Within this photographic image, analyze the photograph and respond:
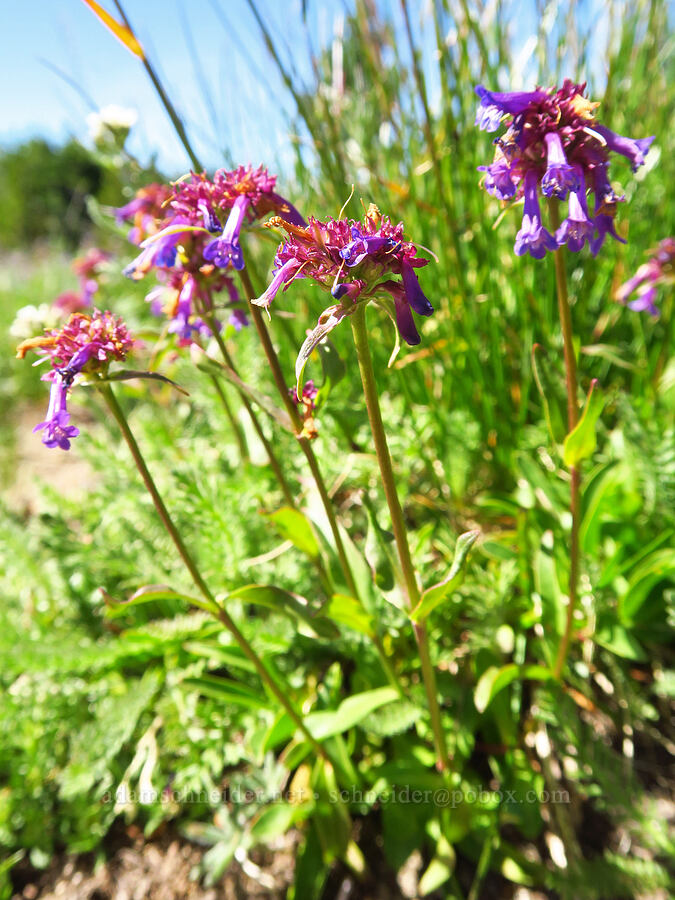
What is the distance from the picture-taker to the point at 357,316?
0.96m

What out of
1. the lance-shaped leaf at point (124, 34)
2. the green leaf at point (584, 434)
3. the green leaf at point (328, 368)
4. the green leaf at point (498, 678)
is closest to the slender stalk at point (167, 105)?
the lance-shaped leaf at point (124, 34)

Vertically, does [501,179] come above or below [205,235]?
below

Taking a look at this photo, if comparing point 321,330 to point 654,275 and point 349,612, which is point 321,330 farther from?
point 654,275

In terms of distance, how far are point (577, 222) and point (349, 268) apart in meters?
0.51

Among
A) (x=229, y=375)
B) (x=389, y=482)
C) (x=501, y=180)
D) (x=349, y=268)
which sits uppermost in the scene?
(x=501, y=180)

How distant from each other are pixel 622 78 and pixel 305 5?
1.96 m

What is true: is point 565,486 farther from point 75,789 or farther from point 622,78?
point 622,78

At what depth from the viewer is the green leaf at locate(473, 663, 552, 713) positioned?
1.55 m

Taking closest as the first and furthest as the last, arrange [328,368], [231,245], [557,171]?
1. [557,171]
2. [231,245]
3. [328,368]

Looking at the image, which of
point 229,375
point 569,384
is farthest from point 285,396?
point 569,384

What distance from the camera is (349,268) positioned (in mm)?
906

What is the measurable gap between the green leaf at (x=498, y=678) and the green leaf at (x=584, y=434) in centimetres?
64

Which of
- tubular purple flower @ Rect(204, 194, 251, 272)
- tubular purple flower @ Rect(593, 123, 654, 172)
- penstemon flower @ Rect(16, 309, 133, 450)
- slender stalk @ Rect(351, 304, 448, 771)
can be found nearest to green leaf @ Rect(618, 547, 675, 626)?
slender stalk @ Rect(351, 304, 448, 771)

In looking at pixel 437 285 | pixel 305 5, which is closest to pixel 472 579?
pixel 437 285
